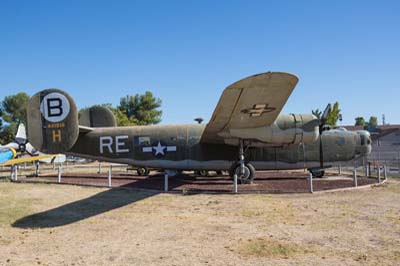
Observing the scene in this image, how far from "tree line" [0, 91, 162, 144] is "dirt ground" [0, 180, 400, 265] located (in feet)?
150

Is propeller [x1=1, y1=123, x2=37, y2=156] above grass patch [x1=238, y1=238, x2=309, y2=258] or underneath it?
above

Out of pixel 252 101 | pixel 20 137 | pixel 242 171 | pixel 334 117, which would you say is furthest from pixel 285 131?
pixel 334 117

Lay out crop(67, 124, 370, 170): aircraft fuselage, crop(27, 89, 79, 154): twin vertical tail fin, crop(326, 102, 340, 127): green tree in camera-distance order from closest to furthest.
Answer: crop(27, 89, 79, 154): twin vertical tail fin → crop(67, 124, 370, 170): aircraft fuselage → crop(326, 102, 340, 127): green tree

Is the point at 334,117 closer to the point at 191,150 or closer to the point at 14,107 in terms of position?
the point at 191,150

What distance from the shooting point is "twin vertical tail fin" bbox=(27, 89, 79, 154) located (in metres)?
11.7

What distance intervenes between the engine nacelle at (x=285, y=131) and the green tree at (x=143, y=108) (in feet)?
167

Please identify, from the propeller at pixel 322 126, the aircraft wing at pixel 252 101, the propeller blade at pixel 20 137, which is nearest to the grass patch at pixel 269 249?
the aircraft wing at pixel 252 101

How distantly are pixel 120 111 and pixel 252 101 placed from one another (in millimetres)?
53536

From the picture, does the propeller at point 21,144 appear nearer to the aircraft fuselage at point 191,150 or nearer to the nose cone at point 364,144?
the aircraft fuselage at point 191,150

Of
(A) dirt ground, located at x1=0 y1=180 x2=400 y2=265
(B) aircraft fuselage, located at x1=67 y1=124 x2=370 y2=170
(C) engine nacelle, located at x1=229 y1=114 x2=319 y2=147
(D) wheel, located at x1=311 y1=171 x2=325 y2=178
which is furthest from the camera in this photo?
(D) wheel, located at x1=311 y1=171 x2=325 y2=178

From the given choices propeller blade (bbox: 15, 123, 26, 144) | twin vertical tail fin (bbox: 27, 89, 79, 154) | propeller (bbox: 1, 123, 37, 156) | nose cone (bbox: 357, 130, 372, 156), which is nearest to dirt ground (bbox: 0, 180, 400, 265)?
twin vertical tail fin (bbox: 27, 89, 79, 154)

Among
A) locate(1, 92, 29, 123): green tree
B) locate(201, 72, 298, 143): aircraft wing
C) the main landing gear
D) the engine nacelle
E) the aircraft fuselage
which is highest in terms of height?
locate(1, 92, 29, 123): green tree

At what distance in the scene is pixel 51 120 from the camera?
11.8 meters

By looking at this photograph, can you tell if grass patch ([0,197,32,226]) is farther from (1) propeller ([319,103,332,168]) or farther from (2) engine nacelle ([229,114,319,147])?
(1) propeller ([319,103,332,168])
